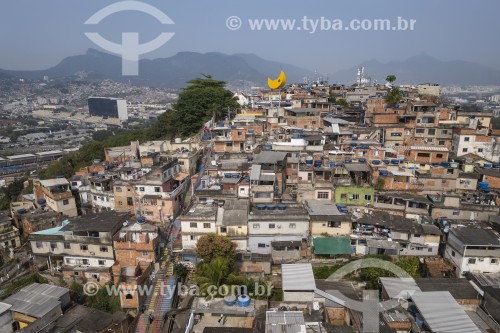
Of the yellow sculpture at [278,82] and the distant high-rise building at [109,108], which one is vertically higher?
the yellow sculpture at [278,82]

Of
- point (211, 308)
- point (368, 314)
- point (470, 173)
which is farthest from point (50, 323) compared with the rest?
point (470, 173)

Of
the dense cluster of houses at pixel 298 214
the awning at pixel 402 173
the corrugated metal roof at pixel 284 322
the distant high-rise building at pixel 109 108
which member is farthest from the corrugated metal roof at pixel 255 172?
the distant high-rise building at pixel 109 108

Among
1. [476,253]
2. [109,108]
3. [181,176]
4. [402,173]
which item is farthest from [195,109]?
[109,108]

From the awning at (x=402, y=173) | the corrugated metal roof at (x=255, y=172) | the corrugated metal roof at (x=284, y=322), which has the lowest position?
the corrugated metal roof at (x=284, y=322)

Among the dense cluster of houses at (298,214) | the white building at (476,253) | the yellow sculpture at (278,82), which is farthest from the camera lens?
the yellow sculpture at (278,82)

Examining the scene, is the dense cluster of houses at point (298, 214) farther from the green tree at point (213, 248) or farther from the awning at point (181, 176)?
the green tree at point (213, 248)

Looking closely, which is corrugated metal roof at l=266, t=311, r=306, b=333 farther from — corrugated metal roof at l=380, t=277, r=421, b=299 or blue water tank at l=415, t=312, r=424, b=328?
corrugated metal roof at l=380, t=277, r=421, b=299

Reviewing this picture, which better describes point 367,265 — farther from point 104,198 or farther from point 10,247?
point 10,247
